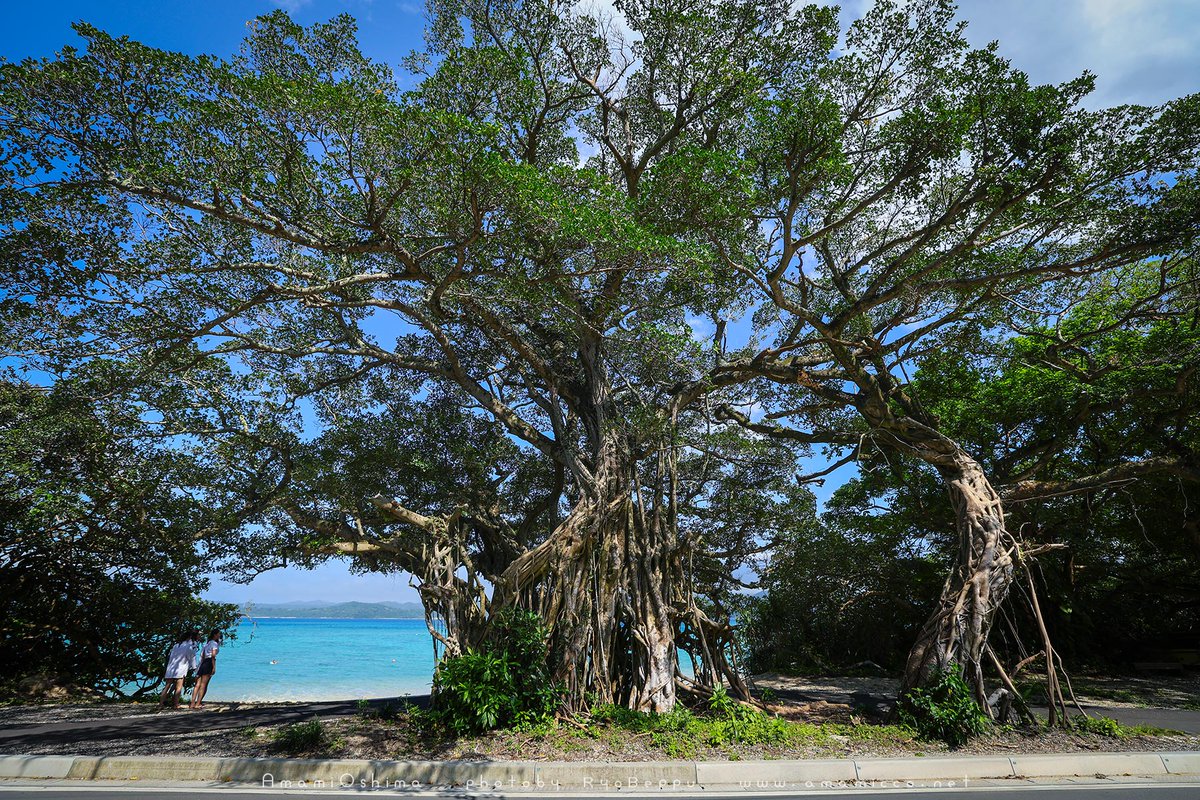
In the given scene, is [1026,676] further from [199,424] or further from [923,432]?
[199,424]

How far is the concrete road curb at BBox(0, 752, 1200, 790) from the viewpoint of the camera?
6.18 m

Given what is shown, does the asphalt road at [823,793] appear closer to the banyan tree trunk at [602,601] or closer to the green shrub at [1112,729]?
the green shrub at [1112,729]

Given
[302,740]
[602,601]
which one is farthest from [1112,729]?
[302,740]

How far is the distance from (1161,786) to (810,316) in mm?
6644

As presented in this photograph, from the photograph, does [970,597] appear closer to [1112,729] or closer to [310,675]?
[1112,729]

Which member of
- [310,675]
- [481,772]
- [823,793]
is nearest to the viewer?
[823,793]

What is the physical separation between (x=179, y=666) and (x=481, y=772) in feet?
23.9

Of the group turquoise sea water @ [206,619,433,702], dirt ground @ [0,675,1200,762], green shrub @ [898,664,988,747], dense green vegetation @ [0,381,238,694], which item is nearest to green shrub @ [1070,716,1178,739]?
dirt ground @ [0,675,1200,762]

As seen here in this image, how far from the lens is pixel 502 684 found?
750 cm

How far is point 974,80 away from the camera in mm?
9172

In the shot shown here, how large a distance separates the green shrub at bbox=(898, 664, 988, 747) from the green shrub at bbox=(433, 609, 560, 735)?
14.6 feet

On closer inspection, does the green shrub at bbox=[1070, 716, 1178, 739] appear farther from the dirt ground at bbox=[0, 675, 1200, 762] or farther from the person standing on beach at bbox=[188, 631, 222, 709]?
the person standing on beach at bbox=[188, 631, 222, 709]

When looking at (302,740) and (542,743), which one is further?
(542,743)

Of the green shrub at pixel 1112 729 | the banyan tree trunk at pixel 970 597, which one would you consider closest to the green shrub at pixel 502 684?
the banyan tree trunk at pixel 970 597
